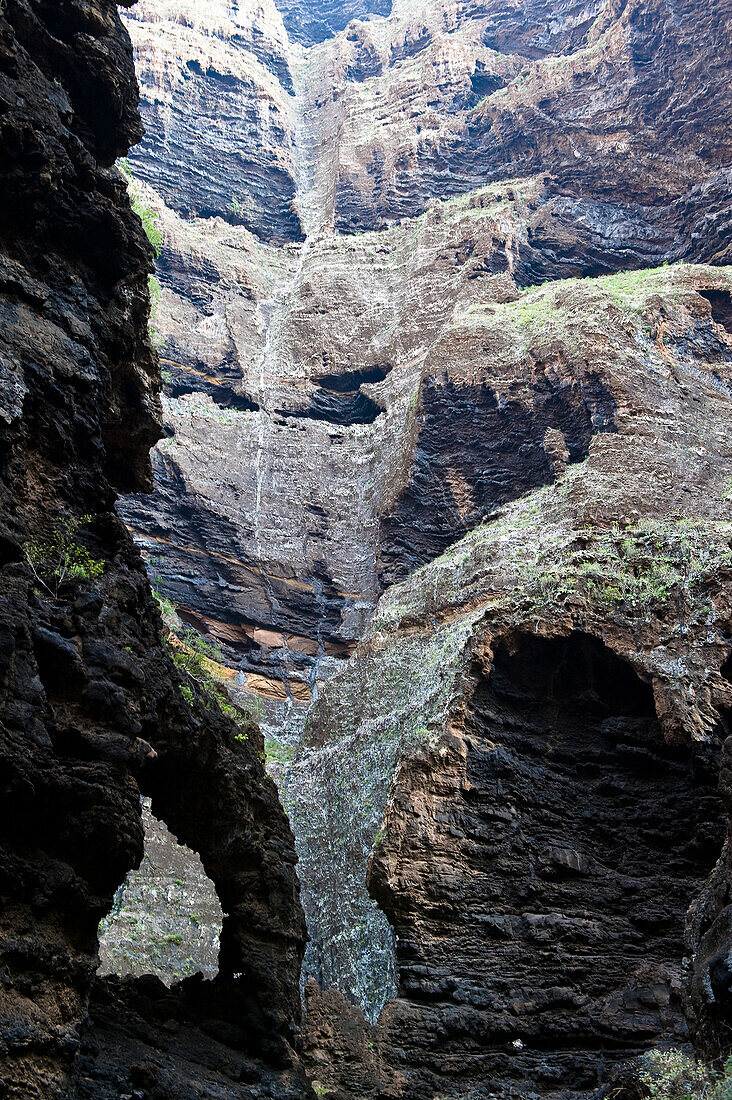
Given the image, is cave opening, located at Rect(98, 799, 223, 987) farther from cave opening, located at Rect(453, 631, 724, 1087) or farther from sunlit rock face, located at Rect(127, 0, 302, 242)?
A: sunlit rock face, located at Rect(127, 0, 302, 242)

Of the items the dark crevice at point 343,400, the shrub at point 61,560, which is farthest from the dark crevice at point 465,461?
the shrub at point 61,560

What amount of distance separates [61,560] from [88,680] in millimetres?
1014

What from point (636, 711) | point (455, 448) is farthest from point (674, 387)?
point (636, 711)

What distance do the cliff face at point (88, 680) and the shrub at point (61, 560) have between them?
0.06ft

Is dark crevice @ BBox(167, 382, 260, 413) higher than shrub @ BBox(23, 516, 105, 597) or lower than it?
higher

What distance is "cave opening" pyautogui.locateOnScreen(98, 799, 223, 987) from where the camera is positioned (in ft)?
47.8

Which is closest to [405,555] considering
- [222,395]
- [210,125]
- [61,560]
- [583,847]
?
[222,395]

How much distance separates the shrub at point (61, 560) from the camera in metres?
6.66

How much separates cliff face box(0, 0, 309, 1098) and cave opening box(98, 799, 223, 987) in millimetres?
5911

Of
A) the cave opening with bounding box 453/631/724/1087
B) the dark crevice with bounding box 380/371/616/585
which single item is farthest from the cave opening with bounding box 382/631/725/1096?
the dark crevice with bounding box 380/371/616/585

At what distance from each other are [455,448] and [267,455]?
7017 mm

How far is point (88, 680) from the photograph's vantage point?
669cm

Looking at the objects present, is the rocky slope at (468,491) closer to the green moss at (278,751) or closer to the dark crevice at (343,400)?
the dark crevice at (343,400)

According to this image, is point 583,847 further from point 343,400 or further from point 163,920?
point 343,400
